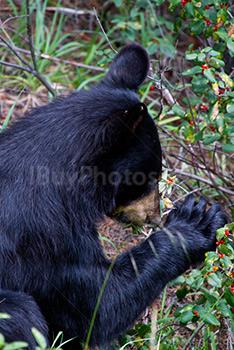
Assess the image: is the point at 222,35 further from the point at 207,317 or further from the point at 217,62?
the point at 207,317

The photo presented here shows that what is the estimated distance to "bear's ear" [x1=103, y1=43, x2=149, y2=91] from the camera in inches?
139

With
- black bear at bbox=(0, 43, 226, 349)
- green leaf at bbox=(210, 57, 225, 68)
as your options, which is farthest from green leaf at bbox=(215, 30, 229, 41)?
black bear at bbox=(0, 43, 226, 349)

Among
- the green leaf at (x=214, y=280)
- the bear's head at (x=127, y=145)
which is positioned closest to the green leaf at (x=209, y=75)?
the bear's head at (x=127, y=145)

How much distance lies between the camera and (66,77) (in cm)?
627

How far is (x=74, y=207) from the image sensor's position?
315 cm

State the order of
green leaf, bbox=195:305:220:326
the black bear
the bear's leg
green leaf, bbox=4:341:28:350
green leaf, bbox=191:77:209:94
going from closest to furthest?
green leaf, bbox=4:341:28:350, the bear's leg, green leaf, bbox=195:305:220:326, the black bear, green leaf, bbox=191:77:209:94

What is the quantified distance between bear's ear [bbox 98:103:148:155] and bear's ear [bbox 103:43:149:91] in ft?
1.62

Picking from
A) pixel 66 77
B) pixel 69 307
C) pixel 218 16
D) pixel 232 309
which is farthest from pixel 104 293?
pixel 66 77

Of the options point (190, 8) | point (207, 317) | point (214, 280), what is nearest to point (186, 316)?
point (207, 317)

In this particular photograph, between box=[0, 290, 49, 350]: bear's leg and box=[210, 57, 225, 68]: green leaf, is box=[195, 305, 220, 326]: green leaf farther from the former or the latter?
box=[210, 57, 225, 68]: green leaf

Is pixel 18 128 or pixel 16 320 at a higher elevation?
pixel 18 128

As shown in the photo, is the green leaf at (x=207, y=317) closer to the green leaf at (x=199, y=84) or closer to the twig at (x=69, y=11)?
the green leaf at (x=199, y=84)

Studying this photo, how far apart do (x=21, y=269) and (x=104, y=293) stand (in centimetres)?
54

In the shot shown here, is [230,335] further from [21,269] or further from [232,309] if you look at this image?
[21,269]
